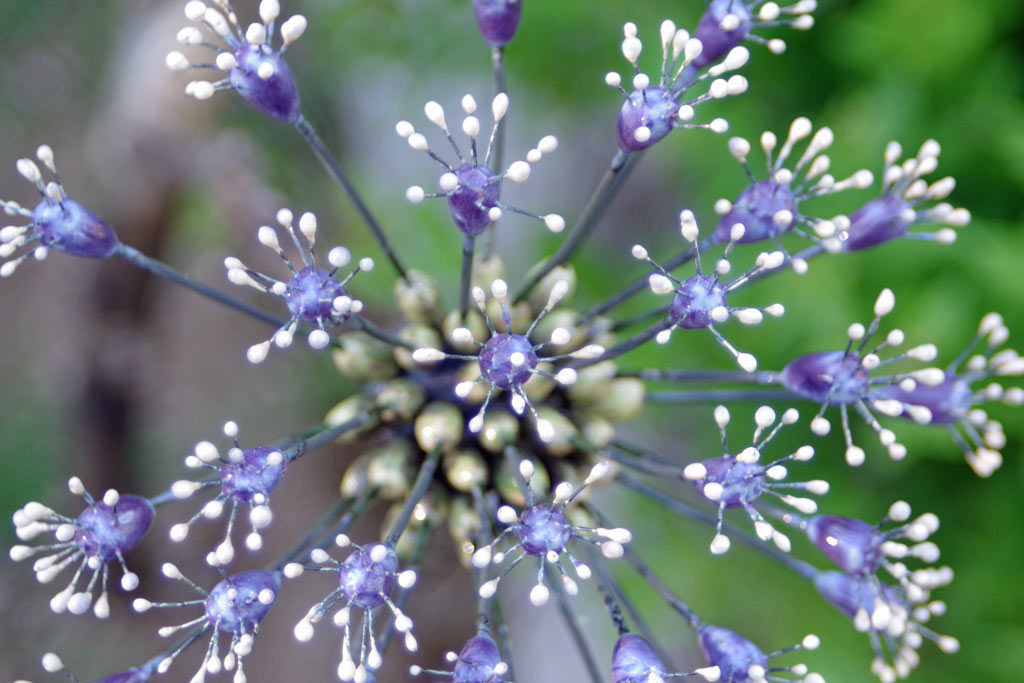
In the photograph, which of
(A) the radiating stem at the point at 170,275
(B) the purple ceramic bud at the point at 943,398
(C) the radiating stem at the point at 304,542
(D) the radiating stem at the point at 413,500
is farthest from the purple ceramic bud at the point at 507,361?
(B) the purple ceramic bud at the point at 943,398

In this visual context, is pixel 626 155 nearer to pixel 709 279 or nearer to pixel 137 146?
pixel 709 279

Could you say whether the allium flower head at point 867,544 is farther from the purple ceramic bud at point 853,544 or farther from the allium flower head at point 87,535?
the allium flower head at point 87,535

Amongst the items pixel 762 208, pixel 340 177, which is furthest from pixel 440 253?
pixel 762 208

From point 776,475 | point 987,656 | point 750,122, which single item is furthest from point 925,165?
point 987,656

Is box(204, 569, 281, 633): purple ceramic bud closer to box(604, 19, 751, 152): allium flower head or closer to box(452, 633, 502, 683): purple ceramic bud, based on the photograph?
box(452, 633, 502, 683): purple ceramic bud

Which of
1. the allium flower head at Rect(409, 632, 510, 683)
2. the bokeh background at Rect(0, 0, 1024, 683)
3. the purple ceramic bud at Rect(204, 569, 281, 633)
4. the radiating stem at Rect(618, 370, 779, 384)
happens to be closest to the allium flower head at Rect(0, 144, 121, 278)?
the purple ceramic bud at Rect(204, 569, 281, 633)

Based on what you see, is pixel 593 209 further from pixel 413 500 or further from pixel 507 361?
pixel 413 500
